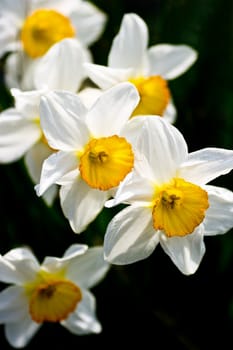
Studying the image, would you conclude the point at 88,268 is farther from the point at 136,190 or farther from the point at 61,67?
the point at 61,67

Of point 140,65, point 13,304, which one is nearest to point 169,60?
point 140,65

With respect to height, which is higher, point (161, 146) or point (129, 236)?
point (161, 146)

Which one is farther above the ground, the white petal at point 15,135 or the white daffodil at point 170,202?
the white petal at point 15,135

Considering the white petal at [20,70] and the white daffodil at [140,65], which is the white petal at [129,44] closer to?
the white daffodil at [140,65]

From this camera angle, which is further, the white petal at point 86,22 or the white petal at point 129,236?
the white petal at point 86,22

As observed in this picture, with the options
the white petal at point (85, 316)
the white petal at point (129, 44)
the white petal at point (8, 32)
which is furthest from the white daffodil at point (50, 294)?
the white petal at point (8, 32)

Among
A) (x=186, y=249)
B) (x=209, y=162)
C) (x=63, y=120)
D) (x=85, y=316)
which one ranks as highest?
(x=63, y=120)

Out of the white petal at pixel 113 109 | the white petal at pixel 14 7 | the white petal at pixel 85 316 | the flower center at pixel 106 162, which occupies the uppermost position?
the white petal at pixel 14 7

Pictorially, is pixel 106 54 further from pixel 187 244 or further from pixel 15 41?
pixel 187 244
